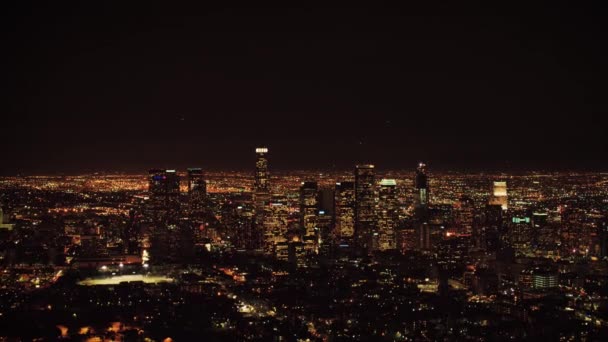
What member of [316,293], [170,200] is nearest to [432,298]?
[316,293]

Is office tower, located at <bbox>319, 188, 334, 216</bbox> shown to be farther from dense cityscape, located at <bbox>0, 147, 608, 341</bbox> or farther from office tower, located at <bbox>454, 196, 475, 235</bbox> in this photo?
office tower, located at <bbox>454, 196, 475, 235</bbox>

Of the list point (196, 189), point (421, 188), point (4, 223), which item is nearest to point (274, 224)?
point (196, 189)

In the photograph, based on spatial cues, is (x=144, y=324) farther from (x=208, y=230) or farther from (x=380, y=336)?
(x=208, y=230)

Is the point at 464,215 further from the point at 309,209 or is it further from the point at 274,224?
the point at 274,224

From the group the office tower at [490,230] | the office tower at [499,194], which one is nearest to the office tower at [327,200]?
the office tower at [490,230]

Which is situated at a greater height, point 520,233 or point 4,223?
point 4,223
